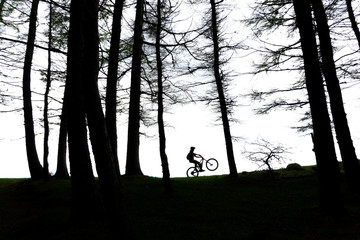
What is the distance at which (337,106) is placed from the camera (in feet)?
29.0

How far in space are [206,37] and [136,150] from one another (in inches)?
245

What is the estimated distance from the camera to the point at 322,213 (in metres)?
6.47

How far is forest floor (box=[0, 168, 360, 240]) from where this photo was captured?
5.51 m

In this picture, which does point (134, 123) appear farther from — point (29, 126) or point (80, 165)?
point (80, 165)

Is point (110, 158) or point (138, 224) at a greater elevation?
point (110, 158)

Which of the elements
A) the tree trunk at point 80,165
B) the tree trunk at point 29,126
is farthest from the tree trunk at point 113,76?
the tree trunk at point 29,126

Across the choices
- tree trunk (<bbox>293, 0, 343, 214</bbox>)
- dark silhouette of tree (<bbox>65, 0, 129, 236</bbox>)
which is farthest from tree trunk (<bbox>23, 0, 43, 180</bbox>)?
tree trunk (<bbox>293, 0, 343, 214</bbox>)

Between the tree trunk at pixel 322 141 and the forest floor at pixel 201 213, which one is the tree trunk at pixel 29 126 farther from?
the tree trunk at pixel 322 141

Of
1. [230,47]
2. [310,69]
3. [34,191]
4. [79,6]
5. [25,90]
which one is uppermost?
[230,47]

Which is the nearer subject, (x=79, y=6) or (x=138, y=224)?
(x=79, y=6)

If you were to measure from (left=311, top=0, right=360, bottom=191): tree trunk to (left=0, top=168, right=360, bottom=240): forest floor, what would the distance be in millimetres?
731

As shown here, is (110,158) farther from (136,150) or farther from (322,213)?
(136,150)

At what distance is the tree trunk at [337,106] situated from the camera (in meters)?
8.45

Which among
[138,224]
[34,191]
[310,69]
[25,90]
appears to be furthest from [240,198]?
[25,90]
